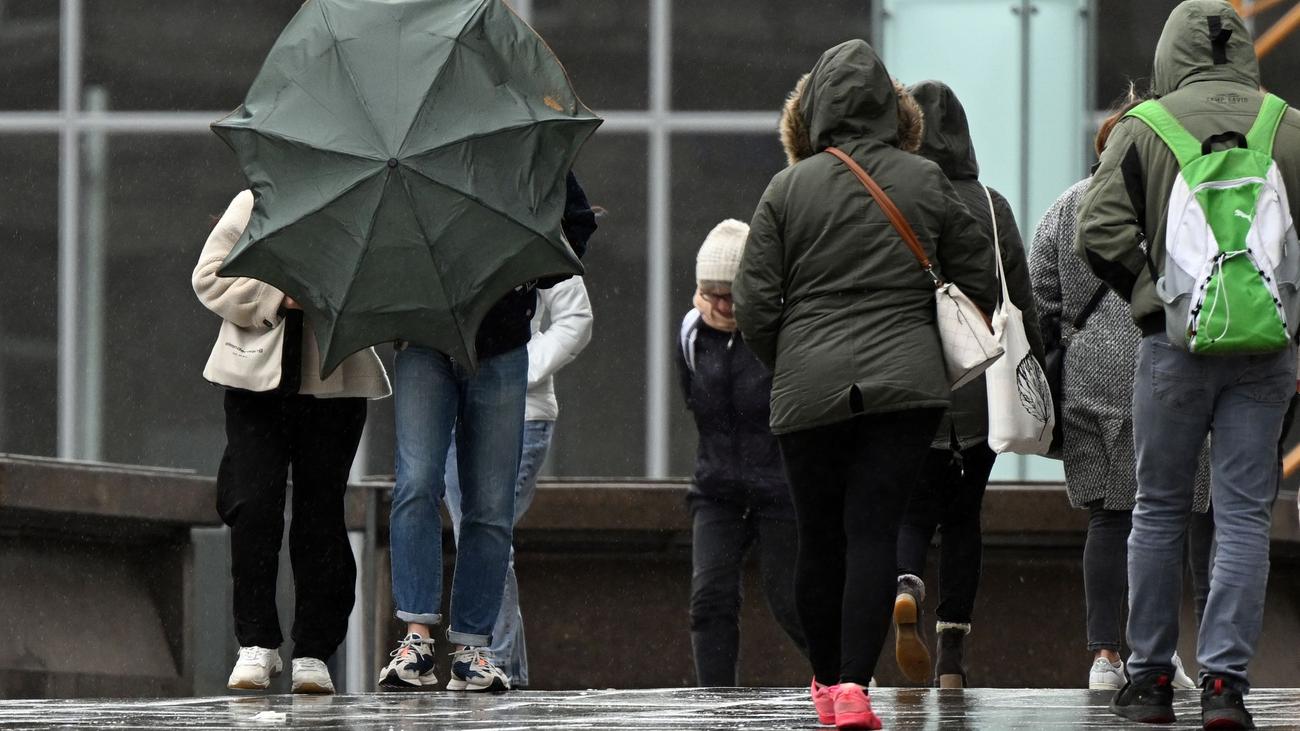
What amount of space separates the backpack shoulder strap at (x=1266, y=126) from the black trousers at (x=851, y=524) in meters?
1.08

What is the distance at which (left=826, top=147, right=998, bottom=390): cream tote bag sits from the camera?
6805 mm

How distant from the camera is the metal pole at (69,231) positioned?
15867 millimetres

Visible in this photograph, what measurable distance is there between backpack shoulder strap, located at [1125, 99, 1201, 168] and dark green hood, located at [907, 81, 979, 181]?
171 centimetres

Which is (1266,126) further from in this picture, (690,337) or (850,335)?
(690,337)

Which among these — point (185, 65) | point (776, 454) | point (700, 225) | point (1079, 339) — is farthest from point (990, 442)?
point (185, 65)

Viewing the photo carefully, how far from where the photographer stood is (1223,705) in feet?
21.0

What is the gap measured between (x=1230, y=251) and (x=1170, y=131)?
15.1 inches

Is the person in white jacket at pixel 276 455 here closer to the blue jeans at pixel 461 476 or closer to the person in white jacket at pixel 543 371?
the blue jeans at pixel 461 476

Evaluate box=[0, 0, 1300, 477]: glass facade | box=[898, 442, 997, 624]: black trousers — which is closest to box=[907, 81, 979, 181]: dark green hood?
box=[898, 442, 997, 624]: black trousers

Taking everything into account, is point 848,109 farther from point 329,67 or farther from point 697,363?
point 697,363

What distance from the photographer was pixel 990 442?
8.19 meters

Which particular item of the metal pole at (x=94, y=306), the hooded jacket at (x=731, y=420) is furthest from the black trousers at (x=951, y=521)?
the metal pole at (x=94, y=306)

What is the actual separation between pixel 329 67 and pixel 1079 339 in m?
2.74

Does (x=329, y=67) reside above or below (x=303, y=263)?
above
